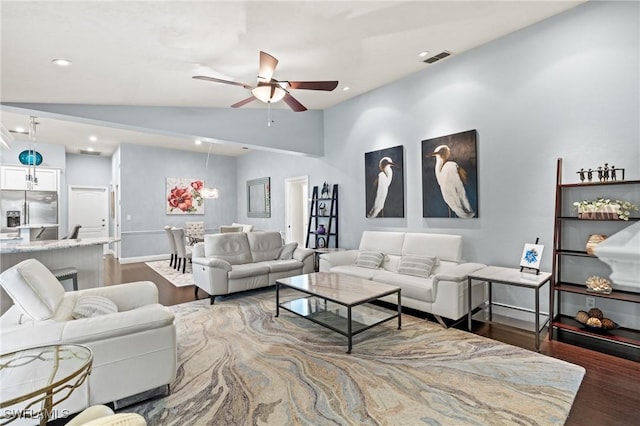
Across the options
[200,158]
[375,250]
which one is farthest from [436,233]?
[200,158]

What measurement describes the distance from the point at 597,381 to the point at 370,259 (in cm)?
277

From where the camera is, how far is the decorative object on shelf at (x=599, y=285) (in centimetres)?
296

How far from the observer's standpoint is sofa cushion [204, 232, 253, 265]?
5.00 metres

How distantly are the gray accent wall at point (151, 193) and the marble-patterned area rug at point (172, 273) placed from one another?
72 centimetres

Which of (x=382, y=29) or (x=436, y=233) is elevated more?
(x=382, y=29)

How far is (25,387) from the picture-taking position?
1.42 m

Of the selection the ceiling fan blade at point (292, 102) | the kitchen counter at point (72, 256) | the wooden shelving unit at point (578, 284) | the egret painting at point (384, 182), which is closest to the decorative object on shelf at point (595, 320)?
the wooden shelving unit at point (578, 284)

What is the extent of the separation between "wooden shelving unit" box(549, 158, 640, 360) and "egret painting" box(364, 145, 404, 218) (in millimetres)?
2134

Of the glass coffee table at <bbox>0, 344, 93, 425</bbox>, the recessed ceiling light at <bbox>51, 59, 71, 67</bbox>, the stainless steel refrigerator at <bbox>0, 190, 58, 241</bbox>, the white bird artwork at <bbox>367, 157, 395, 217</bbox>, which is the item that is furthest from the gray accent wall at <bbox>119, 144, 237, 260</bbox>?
the glass coffee table at <bbox>0, 344, 93, 425</bbox>

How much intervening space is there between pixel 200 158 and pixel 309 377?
8287 mm

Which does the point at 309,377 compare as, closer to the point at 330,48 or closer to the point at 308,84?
the point at 308,84

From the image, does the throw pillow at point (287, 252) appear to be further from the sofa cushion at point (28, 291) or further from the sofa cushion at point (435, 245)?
the sofa cushion at point (28, 291)

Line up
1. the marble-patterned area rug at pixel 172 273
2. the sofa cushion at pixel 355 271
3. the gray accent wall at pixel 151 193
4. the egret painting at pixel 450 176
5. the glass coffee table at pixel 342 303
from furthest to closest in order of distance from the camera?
the gray accent wall at pixel 151 193
the marble-patterned area rug at pixel 172 273
the sofa cushion at pixel 355 271
the egret painting at pixel 450 176
the glass coffee table at pixel 342 303

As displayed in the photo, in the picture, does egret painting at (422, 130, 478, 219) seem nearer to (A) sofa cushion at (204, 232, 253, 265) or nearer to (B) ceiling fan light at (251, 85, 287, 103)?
(B) ceiling fan light at (251, 85, 287, 103)
